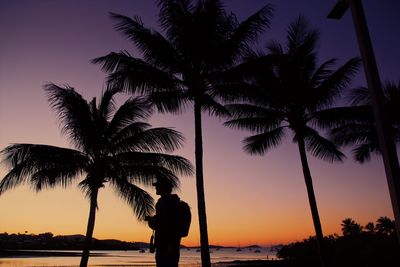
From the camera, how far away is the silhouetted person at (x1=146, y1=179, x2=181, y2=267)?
4492 mm

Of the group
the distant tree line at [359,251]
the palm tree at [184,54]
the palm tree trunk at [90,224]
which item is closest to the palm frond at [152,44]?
the palm tree at [184,54]

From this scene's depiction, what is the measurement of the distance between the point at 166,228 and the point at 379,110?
288cm

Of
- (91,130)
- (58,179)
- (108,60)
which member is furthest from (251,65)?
(58,179)

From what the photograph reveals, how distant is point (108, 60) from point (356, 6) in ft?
37.5

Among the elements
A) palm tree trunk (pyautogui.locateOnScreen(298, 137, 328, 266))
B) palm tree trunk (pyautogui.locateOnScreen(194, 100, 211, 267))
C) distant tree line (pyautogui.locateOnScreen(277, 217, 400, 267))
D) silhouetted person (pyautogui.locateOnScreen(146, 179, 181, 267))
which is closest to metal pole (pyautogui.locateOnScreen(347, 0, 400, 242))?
silhouetted person (pyautogui.locateOnScreen(146, 179, 181, 267))

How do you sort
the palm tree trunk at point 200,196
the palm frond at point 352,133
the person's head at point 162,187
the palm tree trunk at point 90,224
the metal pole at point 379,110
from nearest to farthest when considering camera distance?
the metal pole at point 379,110, the person's head at point 162,187, the palm tree trunk at point 200,196, the palm tree trunk at point 90,224, the palm frond at point 352,133

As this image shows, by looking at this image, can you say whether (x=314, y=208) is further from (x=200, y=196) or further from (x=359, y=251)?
(x=359, y=251)

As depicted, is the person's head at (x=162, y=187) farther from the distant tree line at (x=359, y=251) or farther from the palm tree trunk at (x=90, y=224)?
the distant tree line at (x=359, y=251)

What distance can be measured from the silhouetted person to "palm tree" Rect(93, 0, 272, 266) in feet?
32.4

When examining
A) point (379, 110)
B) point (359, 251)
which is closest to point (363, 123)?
point (359, 251)

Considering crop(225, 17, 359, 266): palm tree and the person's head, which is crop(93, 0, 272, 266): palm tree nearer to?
crop(225, 17, 359, 266): palm tree

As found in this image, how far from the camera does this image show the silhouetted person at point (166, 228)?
14.7 feet

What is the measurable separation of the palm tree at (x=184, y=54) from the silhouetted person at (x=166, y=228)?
986 cm

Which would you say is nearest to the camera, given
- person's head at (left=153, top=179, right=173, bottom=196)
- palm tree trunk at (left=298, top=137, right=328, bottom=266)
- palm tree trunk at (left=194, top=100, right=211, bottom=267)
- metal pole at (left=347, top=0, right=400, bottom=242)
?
metal pole at (left=347, top=0, right=400, bottom=242)
